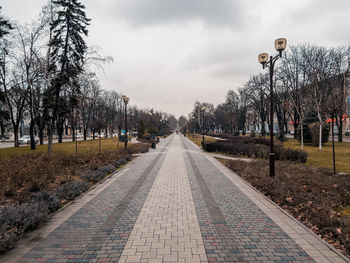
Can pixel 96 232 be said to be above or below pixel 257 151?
below

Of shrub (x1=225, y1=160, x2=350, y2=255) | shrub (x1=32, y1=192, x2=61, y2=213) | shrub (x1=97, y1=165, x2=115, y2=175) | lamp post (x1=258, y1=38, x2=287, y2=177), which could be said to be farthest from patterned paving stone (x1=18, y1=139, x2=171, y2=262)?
lamp post (x1=258, y1=38, x2=287, y2=177)

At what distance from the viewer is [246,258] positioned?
338 cm

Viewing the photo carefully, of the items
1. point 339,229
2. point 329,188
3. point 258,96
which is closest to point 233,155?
point 329,188

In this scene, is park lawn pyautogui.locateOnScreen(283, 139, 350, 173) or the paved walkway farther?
park lawn pyautogui.locateOnScreen(283, 139, 350, 173)

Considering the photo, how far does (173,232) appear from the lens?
4.25 meters

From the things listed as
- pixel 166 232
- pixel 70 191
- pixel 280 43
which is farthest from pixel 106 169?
pixel 280 43

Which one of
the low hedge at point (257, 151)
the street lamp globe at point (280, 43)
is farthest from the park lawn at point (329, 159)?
the street lamp globe at point (280, 43)

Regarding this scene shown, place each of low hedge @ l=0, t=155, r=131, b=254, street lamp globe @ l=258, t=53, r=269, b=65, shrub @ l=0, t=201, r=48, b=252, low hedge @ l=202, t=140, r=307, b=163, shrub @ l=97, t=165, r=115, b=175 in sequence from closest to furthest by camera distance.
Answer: shrub @ l=0, t=201, r=48, b=252, low hedge @ l=0, t=155, r=131, b=254, street lamp globe @ l=258, t=53, r=269, b=65, shrub @ l=97, t=165, r=115, b=175, low hedge @ l=202, t=140, r=307, b=163

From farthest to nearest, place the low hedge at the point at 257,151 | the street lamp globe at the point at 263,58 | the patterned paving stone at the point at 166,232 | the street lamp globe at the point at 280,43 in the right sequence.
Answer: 1. the low hedge at the point at 257,151
2. the street lamp globe at the point at 263,58
3. the street lamp globe at the point at 280,43
4. the patterned paving stone at the point at 166,232

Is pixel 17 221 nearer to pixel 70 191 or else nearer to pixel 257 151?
pixel 70 191

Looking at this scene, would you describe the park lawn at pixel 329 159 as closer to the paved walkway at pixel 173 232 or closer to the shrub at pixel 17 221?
the paved walkway at pixel 173 232

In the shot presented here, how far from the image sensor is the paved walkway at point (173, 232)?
3451mm

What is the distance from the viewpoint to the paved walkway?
11.3 feet

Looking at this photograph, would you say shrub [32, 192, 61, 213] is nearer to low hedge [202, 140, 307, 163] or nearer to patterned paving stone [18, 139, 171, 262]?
patterned paving stone [18, 139, 171, 262]
